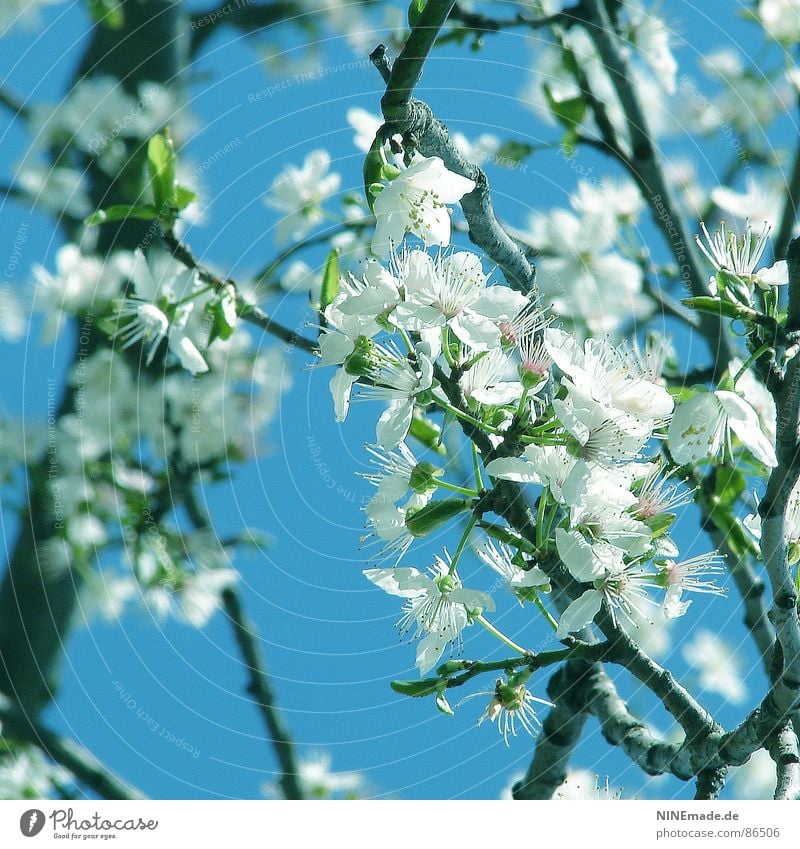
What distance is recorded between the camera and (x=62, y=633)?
1376 mm

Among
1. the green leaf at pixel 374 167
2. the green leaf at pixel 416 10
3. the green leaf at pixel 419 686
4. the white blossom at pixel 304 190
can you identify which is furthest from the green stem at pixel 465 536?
the white blossom at pixel 304 190

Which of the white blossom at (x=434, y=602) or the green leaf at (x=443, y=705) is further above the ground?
the white blossom at (x=434, y=602)

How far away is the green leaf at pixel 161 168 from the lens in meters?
0.92

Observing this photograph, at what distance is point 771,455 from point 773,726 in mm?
230

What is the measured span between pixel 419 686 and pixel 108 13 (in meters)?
0.99

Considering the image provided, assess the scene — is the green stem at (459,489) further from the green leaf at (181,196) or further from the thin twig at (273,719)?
the thin twig at (273,719)

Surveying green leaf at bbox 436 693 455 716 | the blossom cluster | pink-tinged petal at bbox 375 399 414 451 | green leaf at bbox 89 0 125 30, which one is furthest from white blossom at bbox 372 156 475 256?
green leaf at bbox 89 0 125 30

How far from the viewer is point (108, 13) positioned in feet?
3.92

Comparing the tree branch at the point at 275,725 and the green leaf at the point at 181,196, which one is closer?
the green leaf at the point at 181,196

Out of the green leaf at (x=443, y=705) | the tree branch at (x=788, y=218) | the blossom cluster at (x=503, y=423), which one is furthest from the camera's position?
the tree branch at (x=788, y=218)

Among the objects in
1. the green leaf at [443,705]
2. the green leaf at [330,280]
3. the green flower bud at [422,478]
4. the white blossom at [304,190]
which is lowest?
the green leaf at [443,705]

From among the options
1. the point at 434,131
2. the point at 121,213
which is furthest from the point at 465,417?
the point at 121,213

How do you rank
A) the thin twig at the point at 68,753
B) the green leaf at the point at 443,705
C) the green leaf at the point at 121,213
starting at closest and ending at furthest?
1. the green leaf at the point at 443,705
2. the green leaf at the point at 121,213
3. the thin twig at the point at 68,753

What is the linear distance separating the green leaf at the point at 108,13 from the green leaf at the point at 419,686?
3.15 feet
